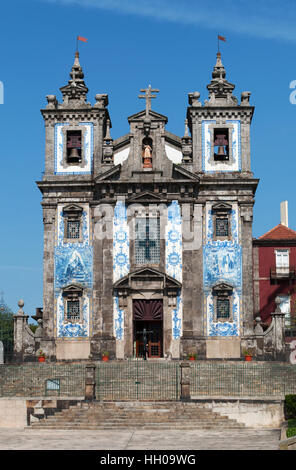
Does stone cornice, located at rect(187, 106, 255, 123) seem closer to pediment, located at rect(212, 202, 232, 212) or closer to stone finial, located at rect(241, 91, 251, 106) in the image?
stone finial, located at rect(241, 91, 251, 106)

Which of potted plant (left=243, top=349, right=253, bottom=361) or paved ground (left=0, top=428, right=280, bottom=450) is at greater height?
potted plant (left=243, top=349, right=253, bottom=361)

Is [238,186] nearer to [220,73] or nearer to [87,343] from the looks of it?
[220,73]

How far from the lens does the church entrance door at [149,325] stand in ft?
135

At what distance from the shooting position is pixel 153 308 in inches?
1625

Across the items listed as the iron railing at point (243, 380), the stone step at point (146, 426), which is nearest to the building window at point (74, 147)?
the iron railing at point (243, 380)

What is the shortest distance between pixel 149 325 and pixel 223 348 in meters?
4.02

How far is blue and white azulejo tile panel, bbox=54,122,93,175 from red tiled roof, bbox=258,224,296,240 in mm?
11453

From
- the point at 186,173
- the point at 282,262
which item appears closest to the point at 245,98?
the point at 186,173

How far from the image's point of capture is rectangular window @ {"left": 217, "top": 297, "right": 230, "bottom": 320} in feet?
136

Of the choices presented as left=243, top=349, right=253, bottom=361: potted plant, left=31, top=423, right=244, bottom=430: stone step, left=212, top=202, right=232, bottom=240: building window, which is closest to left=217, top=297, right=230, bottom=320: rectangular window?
left=243, top=349, right=253, bottom=361: potted plant

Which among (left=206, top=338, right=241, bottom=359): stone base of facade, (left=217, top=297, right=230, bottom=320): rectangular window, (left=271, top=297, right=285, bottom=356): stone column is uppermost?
(left=217, top=297, right=230, bottom=320): rectangular window

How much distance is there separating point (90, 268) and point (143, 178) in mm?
5556

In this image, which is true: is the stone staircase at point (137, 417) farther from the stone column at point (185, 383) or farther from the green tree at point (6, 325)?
the green tree at point (6, 325)
